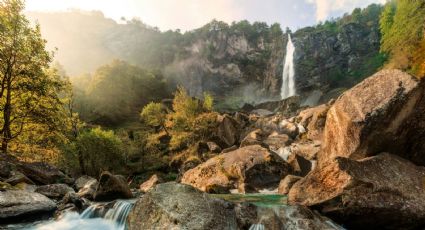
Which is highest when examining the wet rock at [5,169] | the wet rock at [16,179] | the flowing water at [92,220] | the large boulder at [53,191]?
the wet rock at [5,169]

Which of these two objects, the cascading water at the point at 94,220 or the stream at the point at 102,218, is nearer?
the stream at the point at 102,218

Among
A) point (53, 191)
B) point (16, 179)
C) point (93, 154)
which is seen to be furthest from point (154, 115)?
point (16, 179)

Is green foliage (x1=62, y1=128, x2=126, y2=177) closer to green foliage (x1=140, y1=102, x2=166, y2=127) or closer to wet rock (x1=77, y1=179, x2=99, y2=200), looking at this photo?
wet rock (x1=77, y1=179, x2=99, y2=200)

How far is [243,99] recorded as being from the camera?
130m

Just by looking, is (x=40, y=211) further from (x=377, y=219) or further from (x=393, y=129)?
(x=393, y=129)

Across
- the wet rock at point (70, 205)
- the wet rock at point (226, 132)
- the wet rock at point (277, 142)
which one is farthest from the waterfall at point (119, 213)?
the wet rock at point (226, 132)

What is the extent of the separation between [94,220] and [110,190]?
123 inches

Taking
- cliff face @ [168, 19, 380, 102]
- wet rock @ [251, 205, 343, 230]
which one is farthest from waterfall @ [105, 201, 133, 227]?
cliff face @ [168, 19, 380, 102]

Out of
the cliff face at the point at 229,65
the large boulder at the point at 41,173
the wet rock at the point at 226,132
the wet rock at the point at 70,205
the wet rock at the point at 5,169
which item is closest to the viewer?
the wet rock at the point at 70,205

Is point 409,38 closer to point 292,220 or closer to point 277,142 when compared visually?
point 277,142

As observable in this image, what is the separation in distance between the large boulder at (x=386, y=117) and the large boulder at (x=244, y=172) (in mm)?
10870

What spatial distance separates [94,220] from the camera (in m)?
15.2

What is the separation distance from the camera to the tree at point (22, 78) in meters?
17.7

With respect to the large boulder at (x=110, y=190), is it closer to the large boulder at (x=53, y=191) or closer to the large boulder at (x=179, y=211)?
the large boulder at (x=53, y=191)
